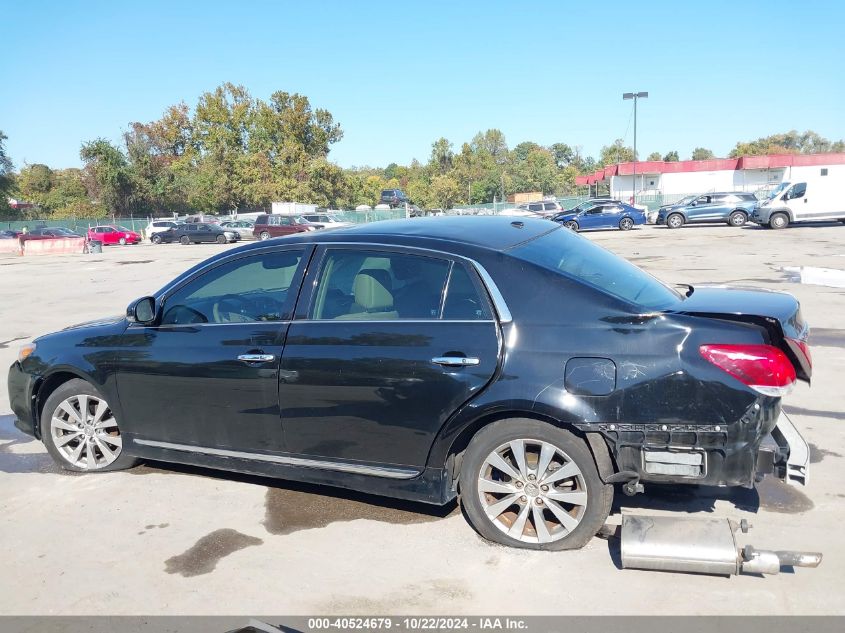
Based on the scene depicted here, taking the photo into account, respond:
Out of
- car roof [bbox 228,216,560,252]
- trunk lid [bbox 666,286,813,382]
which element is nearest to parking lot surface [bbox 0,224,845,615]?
trunk lid [bbox 666,286,813,382]

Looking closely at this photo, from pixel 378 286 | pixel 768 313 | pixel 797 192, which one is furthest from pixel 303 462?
pixel 797 192

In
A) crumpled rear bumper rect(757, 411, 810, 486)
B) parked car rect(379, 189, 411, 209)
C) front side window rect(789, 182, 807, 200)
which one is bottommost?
crumpled rear bumper rect(757, 411, 810, 486)

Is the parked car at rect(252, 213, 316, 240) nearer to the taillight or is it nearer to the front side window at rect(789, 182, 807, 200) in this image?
the front side window at rect(789, 182, 807, 200)

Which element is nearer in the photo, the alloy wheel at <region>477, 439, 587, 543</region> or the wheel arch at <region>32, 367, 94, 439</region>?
the alloy wheel at <region>477, 439, 587, 543</region>

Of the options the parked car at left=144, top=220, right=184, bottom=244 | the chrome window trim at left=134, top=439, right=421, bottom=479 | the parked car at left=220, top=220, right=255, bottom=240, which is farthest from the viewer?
the parked car at left=144, top=220, right=184, bottom=244

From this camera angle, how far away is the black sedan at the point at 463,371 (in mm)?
3459

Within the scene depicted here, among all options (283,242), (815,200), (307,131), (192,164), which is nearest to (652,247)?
(815,200)

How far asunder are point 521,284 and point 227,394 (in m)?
1.94

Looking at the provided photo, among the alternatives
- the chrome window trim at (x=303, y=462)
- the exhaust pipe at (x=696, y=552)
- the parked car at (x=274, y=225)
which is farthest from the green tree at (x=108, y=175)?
the exhaust pipe at (x=696, y=552)

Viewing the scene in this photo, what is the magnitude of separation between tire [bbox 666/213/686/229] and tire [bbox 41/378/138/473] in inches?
1298

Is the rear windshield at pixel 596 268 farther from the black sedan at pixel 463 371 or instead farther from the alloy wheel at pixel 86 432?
the alloy wheel at pixel 86 432

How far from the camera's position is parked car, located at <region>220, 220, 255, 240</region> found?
4776 centimetres

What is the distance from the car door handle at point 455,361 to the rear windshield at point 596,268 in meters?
0.65

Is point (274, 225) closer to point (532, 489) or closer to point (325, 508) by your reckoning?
point (325, 508)
